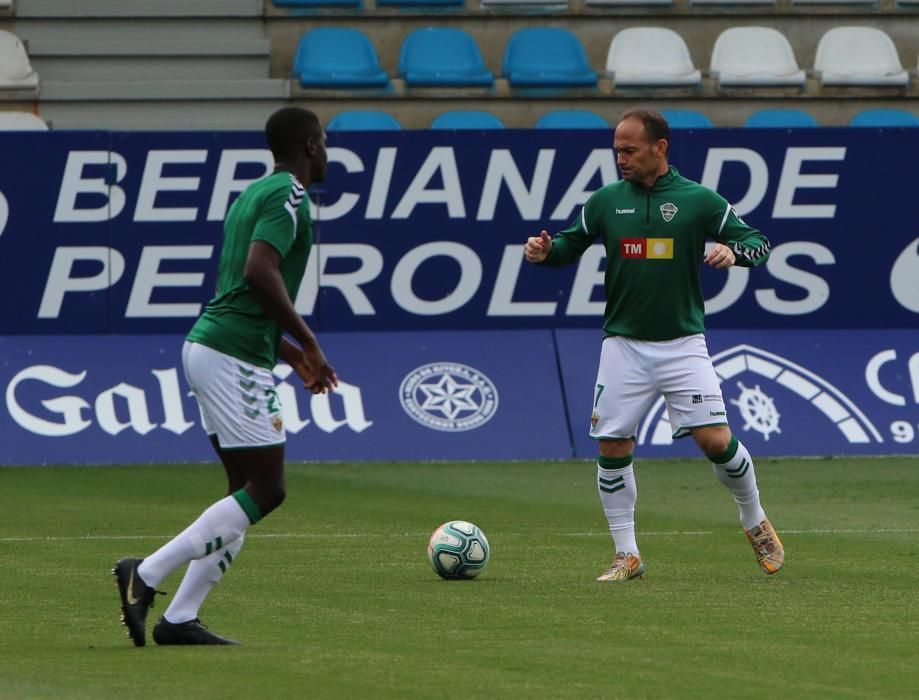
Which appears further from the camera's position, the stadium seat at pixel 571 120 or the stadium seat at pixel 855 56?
the stadium seat at pixel 855 56

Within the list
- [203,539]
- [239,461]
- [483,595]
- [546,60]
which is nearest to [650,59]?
[546,60]

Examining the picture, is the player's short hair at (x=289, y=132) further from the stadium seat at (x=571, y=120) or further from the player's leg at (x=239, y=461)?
the stadium seat at (x=571, y=120)

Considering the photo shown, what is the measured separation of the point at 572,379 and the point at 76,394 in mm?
4345

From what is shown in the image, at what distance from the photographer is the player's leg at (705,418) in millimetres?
9680

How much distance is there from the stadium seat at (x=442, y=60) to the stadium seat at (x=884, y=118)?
434 cm

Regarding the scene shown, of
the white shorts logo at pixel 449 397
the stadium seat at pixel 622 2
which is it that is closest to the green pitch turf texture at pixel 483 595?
the white shorts logo at pixel 449 397

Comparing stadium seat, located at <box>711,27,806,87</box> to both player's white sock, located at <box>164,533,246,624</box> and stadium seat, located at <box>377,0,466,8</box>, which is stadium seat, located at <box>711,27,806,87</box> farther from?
player's white sock, located at <box>164,533,246,624</box>

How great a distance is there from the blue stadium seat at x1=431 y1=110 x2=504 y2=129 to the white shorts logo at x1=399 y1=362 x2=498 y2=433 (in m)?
5.27

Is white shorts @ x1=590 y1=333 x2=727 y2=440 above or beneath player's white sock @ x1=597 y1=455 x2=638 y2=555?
above

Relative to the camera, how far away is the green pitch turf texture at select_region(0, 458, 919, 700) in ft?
21.1

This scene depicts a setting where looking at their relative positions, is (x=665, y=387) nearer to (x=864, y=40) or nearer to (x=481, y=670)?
(x=481, y=670)

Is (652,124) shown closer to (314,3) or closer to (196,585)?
(196,585)

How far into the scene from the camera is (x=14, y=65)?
72.3ft

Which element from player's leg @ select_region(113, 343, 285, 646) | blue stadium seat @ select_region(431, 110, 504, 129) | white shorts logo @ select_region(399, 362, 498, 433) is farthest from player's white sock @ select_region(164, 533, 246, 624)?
blue stadium seat @ select_region(431, 110, 504, 129)
